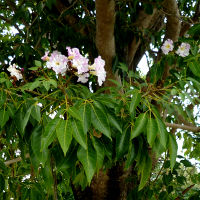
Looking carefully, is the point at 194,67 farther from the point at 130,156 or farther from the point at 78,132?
the point at 78,132

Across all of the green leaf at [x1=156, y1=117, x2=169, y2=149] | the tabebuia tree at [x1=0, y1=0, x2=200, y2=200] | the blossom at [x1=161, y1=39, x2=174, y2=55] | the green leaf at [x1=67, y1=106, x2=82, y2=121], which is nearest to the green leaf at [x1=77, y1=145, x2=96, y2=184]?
the tabebuia tree at [x1=0, y1=0, x2=200, y2=200]

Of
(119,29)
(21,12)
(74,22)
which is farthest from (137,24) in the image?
(21,12)

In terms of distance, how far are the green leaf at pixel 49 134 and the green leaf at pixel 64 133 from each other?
2 centimetres

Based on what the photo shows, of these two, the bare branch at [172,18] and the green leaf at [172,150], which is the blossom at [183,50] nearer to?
the bare branch at [172,18]

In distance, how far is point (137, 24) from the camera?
2322 mm

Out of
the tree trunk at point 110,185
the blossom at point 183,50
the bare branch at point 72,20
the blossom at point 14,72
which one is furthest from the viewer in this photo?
the bare branch at point 72,20

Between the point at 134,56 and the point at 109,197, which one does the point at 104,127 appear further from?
the point at 134,56

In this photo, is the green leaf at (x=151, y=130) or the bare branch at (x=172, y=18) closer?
the green leaf at (x=151, y=130)

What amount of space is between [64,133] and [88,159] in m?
0.12

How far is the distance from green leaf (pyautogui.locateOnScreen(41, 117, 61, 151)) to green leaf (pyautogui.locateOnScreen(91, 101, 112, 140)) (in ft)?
Result: 0.38

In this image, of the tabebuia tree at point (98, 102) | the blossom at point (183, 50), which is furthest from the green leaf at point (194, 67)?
the blossom at point (183, 50)

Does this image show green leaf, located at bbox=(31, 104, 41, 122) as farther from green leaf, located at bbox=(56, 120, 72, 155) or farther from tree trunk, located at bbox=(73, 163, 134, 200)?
tree trunk, located at bbox=(73, 163, 134, 200)

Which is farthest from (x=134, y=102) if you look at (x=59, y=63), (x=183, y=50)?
(x=183, y=50)

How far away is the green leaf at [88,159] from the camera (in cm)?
89
